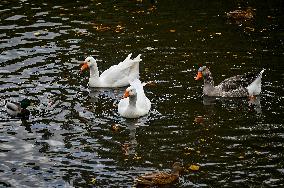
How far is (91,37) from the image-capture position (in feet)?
74.3

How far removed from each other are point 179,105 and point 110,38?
639 cm

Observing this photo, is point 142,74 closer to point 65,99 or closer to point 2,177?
point 65,99

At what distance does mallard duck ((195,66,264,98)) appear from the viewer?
58.1 ft

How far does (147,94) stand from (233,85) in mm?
2470

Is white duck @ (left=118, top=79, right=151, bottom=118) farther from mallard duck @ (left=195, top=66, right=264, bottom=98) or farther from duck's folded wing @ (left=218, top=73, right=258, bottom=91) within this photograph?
duck's folded wing @ (left=218, top=73, right=258, bottom=91)

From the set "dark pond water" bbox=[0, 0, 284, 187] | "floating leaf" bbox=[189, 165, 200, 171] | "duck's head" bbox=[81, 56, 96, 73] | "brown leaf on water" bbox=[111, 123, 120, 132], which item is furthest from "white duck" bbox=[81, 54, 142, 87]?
"floating leaf" bbox=[189, 165, 200, 171]

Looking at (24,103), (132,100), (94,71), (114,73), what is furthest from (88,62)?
(24,103)

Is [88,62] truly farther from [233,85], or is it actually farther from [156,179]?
[156,179]

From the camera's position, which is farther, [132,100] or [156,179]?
[132,100]

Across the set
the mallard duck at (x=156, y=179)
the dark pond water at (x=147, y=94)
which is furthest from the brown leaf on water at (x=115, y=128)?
the mallard duck at (x=156, y=179)

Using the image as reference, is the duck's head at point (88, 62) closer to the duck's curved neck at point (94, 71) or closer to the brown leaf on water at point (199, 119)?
the duck's curved neck at point (94, 71)

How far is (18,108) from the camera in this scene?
53.3 ft

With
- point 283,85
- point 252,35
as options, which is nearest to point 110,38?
point 252,35

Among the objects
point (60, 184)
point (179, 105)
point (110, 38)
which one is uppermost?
point (110, 38)
